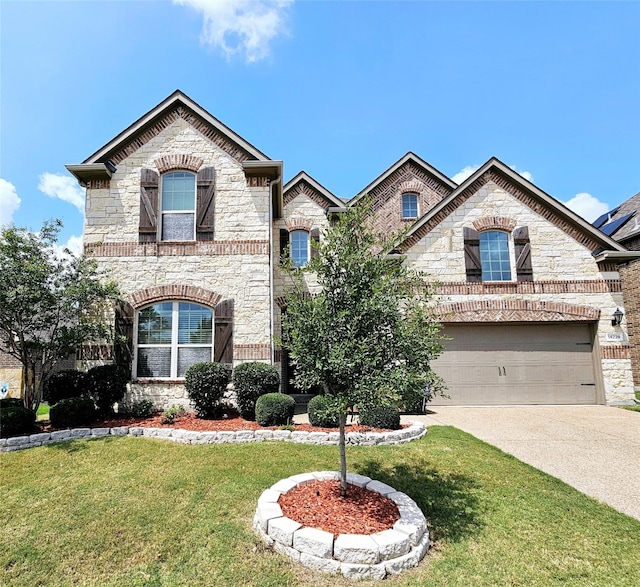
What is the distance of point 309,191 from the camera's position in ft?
47.2

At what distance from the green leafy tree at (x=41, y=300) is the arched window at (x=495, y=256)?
11189mm

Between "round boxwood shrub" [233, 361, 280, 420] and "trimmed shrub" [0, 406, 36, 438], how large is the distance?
408 cm

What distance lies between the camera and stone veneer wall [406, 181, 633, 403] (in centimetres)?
1155

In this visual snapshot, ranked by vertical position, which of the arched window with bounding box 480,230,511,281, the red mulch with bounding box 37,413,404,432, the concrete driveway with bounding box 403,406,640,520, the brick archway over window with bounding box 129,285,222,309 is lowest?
the concrete driveway with bounding box 403,406,640,520

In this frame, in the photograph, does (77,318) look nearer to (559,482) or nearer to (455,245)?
(559,482)

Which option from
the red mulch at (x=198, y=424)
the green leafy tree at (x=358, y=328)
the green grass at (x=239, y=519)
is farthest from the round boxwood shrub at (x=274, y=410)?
the green leafy tree at (x=358, y=328)

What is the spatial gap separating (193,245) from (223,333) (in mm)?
2585

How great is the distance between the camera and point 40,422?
8352 millimetres

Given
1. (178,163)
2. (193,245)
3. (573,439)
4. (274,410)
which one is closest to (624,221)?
(573,439)

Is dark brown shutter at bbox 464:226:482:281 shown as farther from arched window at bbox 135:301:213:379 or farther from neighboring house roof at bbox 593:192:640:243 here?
neighboring house roof at bbox 593:192:640:243

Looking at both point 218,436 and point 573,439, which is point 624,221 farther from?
point 218,436

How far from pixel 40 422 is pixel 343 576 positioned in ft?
27.2

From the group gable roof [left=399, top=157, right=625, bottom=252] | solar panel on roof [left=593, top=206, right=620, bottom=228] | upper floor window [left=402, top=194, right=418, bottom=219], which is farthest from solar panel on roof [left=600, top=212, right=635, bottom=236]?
upper floor window [left=402, top=194, right=418, bottom=219]

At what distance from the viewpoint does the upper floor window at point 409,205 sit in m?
17.6
